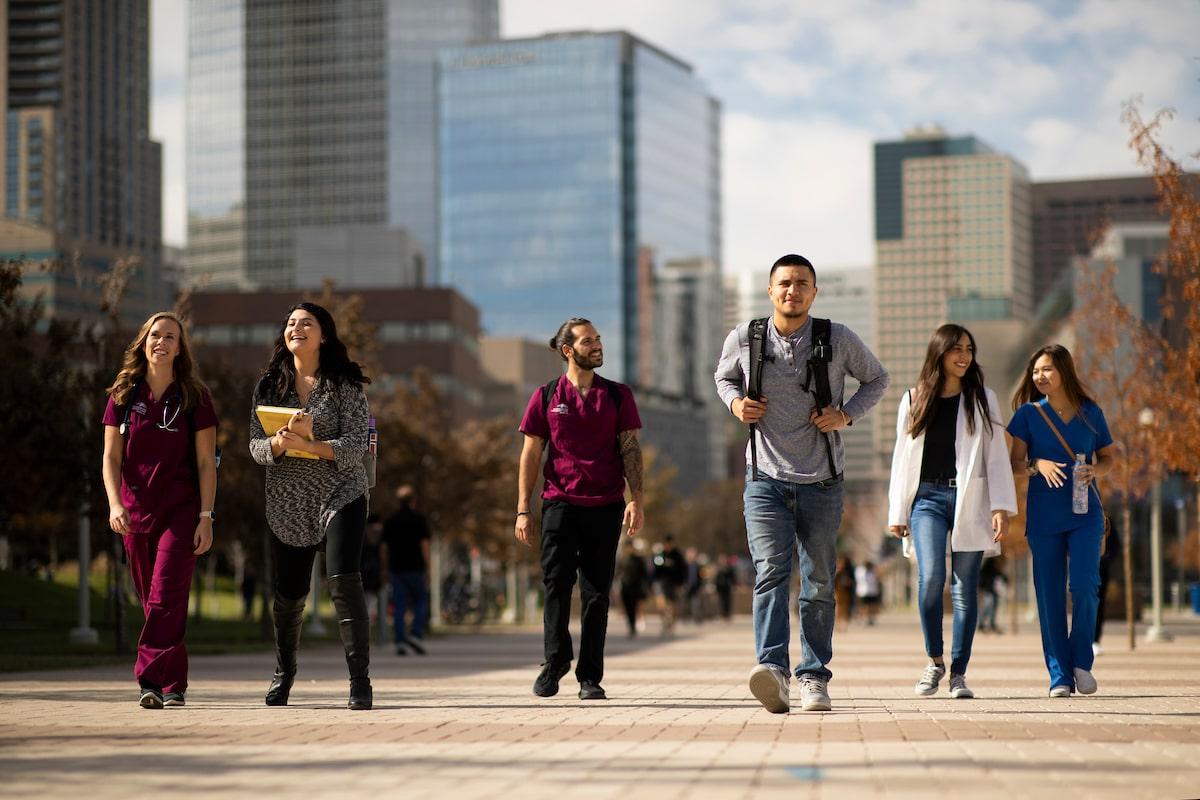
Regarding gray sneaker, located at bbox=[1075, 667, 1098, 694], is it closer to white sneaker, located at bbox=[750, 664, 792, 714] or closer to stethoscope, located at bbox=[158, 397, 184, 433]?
white sneaker, located at bbox=[750, 664, 792, 714]

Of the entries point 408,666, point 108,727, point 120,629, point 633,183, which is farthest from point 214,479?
point 633,183

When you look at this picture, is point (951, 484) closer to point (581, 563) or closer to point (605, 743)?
point (581, 563)

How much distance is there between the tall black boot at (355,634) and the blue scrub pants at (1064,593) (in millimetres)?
3924

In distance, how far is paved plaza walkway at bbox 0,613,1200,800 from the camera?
6.39m

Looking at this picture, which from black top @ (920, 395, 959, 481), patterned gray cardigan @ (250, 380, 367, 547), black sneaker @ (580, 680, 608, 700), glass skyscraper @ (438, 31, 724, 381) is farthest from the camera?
glass skyscraper @ (438, 31, 724, 381)

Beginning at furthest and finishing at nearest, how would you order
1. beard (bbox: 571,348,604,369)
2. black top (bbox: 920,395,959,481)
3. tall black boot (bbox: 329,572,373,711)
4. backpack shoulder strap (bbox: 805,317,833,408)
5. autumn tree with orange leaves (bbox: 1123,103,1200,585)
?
autumn tree with orange leaves (bbox: 1123,103,1200,585) → black top (bbox: 920,395,959,481) → beard (bbox: 571,348,604,369) → tall black boot (bbox: 329,572,373,711) → backpack shoulder strap (bbox: 805,317,833,408)

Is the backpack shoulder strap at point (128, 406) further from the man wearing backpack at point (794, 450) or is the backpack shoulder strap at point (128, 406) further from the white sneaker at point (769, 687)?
the white sneaker at point (769, 687)

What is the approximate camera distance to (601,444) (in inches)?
439

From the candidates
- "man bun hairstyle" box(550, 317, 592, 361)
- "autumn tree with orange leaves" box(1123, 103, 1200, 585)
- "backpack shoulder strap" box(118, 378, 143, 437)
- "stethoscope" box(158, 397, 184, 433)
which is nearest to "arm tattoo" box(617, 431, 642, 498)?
"man bun hairstyle" box(550, 317, 592, 361)

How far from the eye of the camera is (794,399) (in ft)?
31.6

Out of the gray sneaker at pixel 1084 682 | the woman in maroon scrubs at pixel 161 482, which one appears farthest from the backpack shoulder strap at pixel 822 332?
the woman in maroon scrubs at pixel 161 482

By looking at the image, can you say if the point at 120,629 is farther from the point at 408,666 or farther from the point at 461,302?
the point at 461,302

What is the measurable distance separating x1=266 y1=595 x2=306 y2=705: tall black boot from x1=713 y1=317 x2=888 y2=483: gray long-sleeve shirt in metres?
2.69

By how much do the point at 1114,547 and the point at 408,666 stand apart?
8.38 metres
